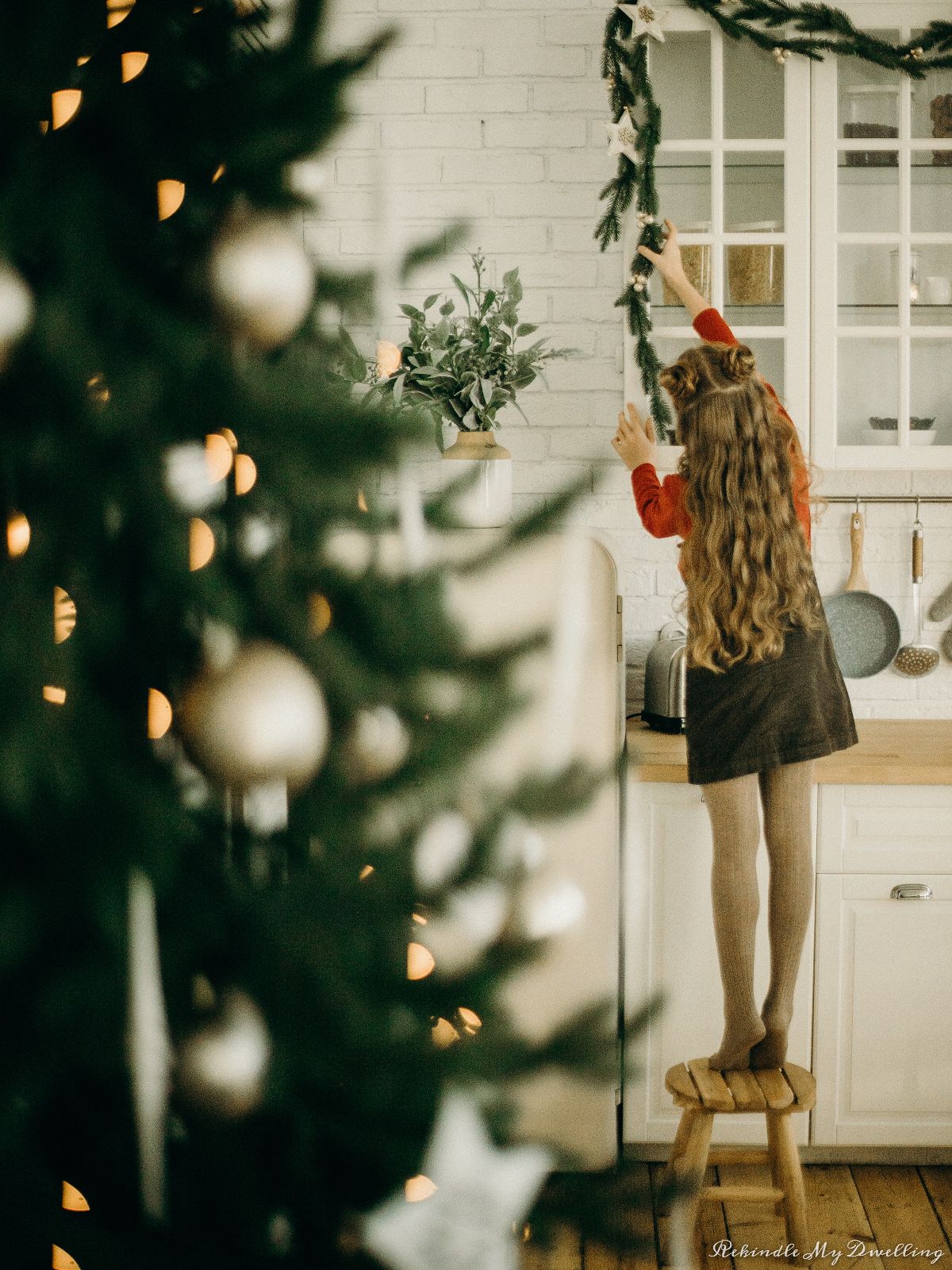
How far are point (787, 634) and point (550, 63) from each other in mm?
1560

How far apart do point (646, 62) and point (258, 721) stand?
2.29 m

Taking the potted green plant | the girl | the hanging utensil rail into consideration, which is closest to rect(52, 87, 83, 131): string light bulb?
the girl

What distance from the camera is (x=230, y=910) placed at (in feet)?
1.99

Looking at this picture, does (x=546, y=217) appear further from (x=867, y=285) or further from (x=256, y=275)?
(x=256, y=275)

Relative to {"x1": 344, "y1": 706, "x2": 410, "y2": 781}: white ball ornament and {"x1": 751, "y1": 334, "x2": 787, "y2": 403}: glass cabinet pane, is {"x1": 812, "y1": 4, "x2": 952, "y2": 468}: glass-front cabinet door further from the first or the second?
{"x1": 344, "y1": 706, "x2": 410, "y2": 781}: white ball ornament

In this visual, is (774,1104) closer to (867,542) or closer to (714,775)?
(714,775)

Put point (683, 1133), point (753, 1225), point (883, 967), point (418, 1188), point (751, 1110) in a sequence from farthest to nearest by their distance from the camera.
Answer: point (883, 967)
point (753, 1225)
point (683, 1133)
point (751, 1110)
point (418, 1188)

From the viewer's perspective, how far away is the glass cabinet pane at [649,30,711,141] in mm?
2400

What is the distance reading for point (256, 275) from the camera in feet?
1.90

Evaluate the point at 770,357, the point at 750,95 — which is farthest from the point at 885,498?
the point at 750,95

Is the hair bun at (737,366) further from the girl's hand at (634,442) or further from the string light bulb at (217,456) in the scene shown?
the string light bulb at (217,456)

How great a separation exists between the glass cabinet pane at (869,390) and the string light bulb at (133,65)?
209 centimetres

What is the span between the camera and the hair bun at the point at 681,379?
200cm

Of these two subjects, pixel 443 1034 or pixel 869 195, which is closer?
pixel 443 1034
